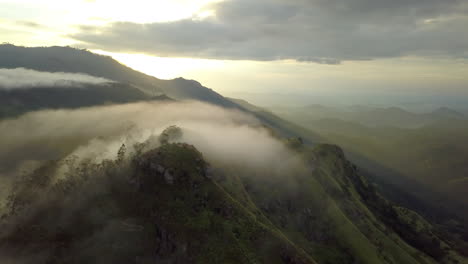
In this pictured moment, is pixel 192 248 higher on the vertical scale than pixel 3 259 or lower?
higher

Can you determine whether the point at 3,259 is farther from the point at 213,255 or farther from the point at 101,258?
the point at 213,255

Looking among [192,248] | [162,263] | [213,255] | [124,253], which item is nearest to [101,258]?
[124,253]

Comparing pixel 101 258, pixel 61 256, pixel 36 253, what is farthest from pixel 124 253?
pixel 36 253

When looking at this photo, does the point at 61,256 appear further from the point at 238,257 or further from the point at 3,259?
the point at 238,257

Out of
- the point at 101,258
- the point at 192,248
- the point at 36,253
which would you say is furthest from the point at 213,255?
the point at 36,253

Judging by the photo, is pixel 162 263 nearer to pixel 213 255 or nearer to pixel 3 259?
pixel 213 255

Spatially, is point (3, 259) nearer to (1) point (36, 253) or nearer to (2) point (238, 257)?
(1) point (36, 253)
